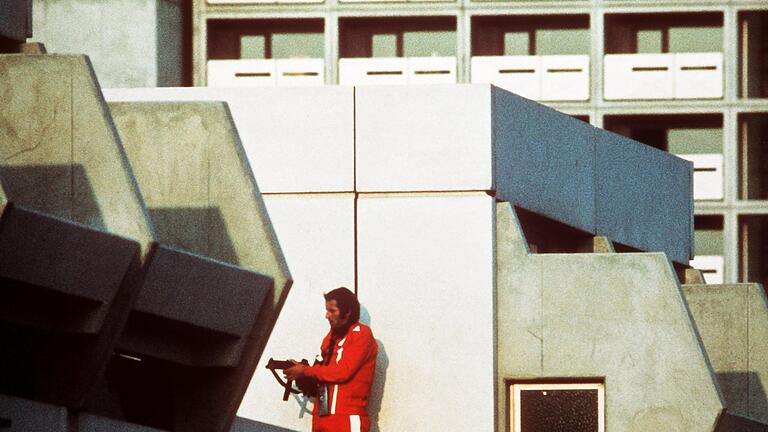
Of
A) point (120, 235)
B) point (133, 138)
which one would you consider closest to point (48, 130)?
point (120, 235)

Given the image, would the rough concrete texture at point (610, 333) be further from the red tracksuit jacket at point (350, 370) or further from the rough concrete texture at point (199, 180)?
the rough concrete texture at point (199, 180)

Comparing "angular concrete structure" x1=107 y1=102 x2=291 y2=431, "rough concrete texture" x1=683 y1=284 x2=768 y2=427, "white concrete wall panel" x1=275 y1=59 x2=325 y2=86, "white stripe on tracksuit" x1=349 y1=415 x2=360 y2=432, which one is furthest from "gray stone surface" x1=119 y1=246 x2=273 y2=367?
"white concrete wall panel" x1=275 y1=59 x2=325 y2=86

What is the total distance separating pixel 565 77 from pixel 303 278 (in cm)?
2143

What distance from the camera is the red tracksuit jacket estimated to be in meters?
17.0

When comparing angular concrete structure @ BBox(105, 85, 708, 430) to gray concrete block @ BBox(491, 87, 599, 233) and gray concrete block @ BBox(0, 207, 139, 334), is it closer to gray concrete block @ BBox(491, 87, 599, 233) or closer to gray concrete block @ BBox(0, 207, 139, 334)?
gray concrete block @ BBox(491, 87, 599, 233)

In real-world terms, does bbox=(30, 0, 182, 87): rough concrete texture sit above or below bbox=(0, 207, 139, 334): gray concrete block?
above

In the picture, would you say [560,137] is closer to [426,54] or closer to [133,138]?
[133,138]

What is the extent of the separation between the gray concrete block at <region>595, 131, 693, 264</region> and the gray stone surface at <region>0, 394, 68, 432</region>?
362 inches

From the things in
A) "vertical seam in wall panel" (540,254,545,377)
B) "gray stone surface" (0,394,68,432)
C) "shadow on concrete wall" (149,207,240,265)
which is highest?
"shadow on concrete wall" (149,207,240,265)

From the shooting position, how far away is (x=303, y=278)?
18766 mm

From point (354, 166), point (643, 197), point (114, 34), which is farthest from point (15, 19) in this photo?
point (114, 34)

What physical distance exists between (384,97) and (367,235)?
120cm

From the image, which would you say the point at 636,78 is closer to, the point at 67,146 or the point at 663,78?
the point at 663,78

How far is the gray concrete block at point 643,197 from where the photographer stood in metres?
22.3
